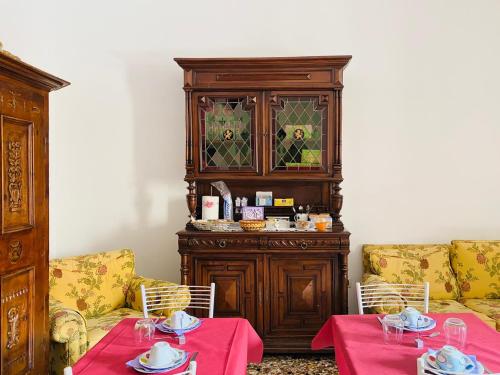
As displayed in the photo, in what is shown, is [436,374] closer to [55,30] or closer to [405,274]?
[405,274]

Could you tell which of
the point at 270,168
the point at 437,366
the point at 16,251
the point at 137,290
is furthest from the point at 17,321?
the point at 270,168

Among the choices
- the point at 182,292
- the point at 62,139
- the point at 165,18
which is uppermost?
the point at 165,18

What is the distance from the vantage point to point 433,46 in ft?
12.2

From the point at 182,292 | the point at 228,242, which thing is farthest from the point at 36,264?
the point at 228,242

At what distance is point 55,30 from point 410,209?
343cm

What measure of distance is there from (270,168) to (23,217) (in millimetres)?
1865

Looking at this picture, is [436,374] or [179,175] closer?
[436,374]

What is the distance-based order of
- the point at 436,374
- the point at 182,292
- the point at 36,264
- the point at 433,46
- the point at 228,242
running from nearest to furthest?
the point at 436,374 < the point at 36,264 < the point at 182,292 < the point at 228,242 < the point at 433,46

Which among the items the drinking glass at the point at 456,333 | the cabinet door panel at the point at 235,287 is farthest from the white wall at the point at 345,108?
the drinking glass at the point at 456,333

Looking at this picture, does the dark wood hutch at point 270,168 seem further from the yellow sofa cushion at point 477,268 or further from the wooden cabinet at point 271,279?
the yellow sofa cushion at point 477,268

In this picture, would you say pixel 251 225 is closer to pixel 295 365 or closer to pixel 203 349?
pixel 295 365

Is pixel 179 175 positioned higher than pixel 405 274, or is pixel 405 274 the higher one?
pixel 179 175

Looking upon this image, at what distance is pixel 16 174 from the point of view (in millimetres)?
1977

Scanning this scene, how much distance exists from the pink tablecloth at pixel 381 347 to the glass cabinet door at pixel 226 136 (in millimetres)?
1687
